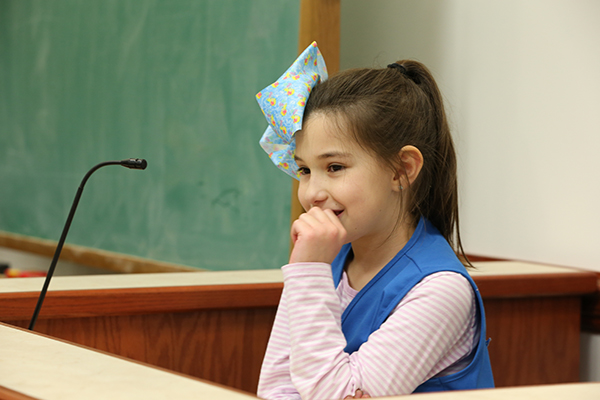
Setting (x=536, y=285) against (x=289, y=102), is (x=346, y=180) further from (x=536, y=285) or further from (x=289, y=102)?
(x=536, y=285)

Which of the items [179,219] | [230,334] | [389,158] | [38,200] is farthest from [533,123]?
[38,200]

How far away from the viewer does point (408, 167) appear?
3.87ft

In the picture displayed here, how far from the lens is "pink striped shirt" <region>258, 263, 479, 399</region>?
978 millimetres

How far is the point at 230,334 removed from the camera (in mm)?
1493

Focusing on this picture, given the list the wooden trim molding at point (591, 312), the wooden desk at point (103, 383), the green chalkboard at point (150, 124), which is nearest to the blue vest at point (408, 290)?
the wooden desk at point (103, 383)

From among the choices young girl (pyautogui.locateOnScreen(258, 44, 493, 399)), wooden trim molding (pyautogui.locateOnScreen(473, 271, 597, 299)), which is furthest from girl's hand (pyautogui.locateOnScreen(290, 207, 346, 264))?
wooden trim molding (pyautogui.locateOnScreen(473, 271, 597, 299))

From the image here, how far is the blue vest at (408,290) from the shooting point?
3.47 ft

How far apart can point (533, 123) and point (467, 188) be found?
32cm

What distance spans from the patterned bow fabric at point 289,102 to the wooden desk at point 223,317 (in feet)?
1.11

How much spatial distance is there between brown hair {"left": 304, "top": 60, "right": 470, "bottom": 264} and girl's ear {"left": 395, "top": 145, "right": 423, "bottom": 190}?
2 centimetres

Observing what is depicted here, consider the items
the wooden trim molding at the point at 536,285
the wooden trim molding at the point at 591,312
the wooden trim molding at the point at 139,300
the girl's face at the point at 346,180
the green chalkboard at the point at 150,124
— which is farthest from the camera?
the green chalkboard at the point at 150,124

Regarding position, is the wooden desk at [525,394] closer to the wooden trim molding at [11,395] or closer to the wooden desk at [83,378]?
the wooden desk at [83,378]

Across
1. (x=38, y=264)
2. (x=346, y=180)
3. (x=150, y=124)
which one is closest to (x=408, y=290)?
(x=346, y=180)

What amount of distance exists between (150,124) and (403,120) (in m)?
2.03
